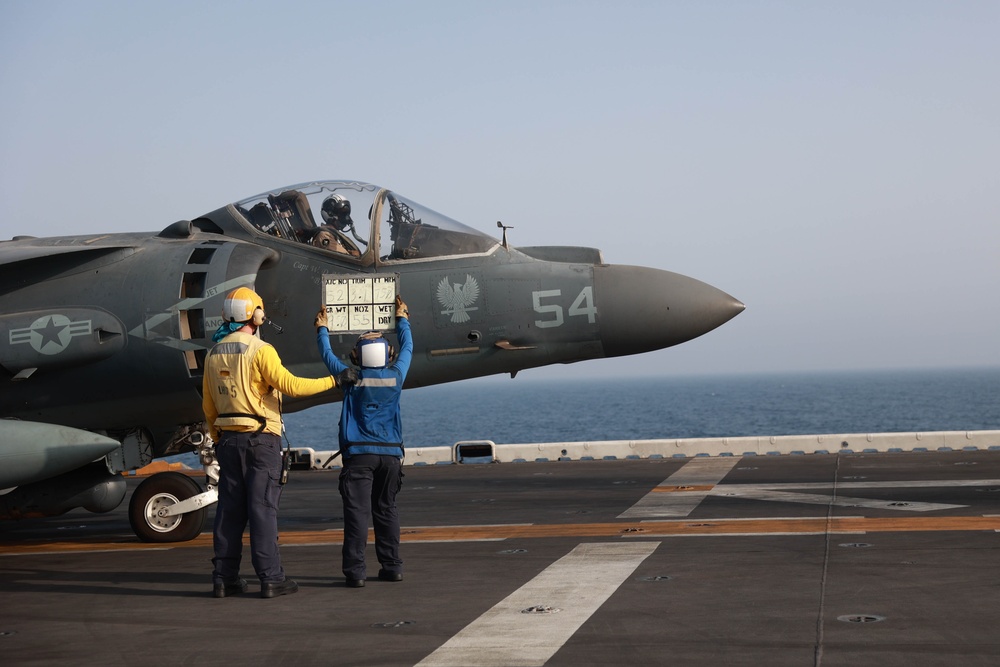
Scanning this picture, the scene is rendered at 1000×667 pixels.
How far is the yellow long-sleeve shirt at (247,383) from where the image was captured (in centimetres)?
871

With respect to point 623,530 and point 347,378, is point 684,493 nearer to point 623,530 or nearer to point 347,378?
point 623,530

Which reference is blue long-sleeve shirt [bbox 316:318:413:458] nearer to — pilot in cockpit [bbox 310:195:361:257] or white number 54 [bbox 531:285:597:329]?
white number 54 [bbox 531:285:597:329]

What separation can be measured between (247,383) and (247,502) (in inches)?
38.0

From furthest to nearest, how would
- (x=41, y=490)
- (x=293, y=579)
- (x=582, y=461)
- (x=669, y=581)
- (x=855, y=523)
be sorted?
1. (x=582, y=461)
2. (x=41, y=490)
3. (x=855, y=523)
4. (x=293, y=579)
5. (x=669, y=581)

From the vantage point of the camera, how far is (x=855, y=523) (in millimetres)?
11383

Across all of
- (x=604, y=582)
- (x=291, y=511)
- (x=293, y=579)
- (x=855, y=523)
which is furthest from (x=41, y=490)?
(x=855, y=523)

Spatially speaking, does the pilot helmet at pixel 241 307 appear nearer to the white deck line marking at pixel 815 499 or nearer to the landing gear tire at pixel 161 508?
the landing gear tire at pixel 161 508

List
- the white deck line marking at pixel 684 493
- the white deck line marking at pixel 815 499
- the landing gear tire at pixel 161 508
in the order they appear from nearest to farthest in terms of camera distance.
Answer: the landing gear tire at pixel 161 508 < the white deck line marking at pixel 815 499 < the white deck line marking at pixel 684 493

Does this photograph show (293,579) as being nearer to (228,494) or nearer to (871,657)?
(228,494)

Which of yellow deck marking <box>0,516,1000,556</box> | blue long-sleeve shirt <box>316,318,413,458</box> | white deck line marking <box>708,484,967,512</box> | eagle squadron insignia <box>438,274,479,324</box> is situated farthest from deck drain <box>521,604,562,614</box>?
white deck line marking <box>708,484,967,512</box>

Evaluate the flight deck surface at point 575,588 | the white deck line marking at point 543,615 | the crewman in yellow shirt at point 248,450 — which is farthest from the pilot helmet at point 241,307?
the white deck line marking at point 543,615

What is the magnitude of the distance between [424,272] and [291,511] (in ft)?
16.9

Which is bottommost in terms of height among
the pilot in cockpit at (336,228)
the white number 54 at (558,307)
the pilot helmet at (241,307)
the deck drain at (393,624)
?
the deck drain at (393,624)

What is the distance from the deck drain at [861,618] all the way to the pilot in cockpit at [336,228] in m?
6.61
